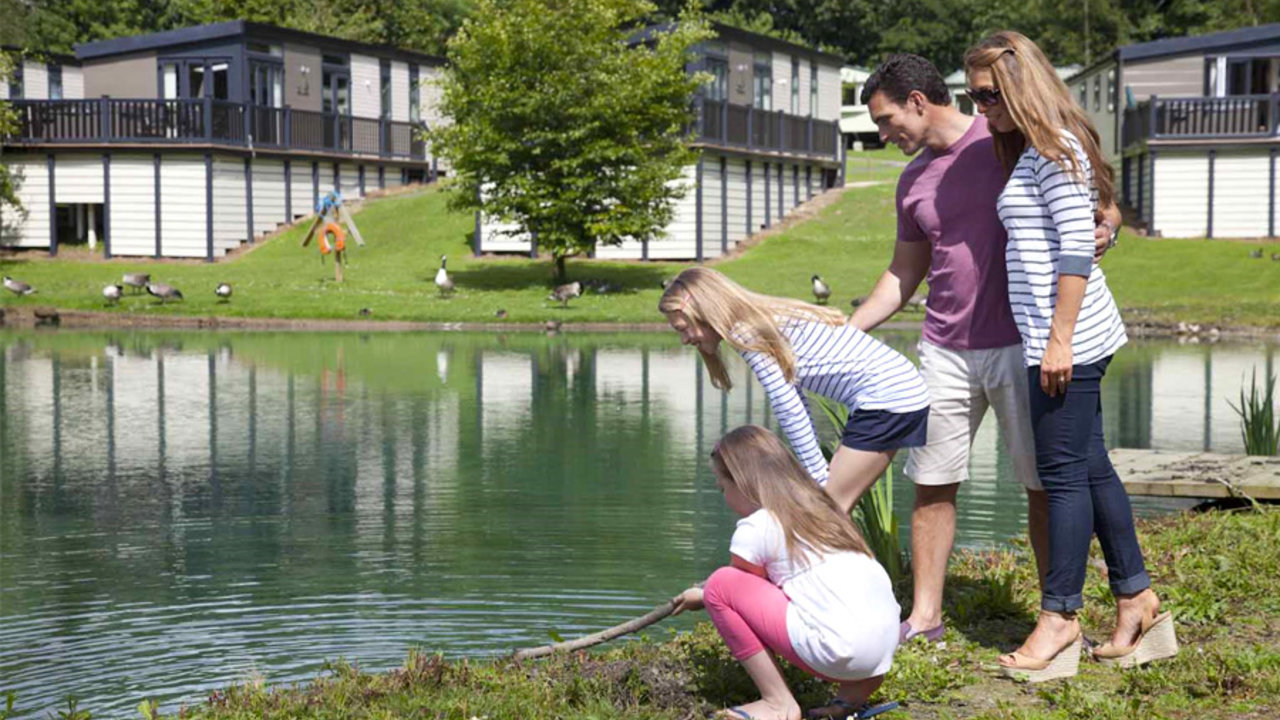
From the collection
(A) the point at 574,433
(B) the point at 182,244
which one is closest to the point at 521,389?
(A) the point at 574,433

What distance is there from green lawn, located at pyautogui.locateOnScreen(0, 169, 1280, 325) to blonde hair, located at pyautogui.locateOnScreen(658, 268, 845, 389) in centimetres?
2339

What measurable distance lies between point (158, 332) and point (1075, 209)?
24452 millimetres

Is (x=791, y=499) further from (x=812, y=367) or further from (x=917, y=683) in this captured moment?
(x=917, y=683)

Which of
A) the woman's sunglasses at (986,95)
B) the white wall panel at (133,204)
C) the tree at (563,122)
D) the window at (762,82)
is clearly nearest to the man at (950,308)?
the woman's sunglasses at (986,95)

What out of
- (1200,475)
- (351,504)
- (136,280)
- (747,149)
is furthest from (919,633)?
(747,149)

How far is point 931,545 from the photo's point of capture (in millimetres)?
5797

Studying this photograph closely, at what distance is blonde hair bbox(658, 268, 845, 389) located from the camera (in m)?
5.09

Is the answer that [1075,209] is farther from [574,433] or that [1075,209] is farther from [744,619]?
[574,433]

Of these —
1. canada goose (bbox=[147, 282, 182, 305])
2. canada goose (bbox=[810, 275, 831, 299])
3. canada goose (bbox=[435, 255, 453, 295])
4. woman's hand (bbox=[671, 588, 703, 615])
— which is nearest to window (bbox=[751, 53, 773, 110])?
canada goose (bbox=[810, 275, 831, 299])

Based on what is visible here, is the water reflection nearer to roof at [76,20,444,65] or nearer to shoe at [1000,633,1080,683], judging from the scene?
shoe at [1000,633,1080,683]

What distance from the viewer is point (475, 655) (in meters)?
6.61

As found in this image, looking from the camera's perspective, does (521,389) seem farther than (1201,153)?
No

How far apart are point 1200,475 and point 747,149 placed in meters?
33.6

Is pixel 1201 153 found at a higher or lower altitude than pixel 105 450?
higher
